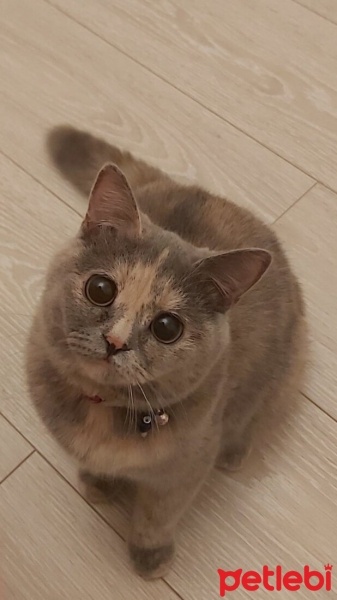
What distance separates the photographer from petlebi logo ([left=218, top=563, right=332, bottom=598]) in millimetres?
1021

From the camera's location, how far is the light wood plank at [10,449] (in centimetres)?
107

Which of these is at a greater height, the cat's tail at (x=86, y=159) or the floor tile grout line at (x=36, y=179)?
the cat's tail at (x=86, y=159)

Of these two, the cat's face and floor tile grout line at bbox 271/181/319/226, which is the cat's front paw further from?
floor tile grout line at bbox 271/181/319/226

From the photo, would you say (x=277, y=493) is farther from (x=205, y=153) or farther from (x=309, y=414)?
(x=205, y=153)

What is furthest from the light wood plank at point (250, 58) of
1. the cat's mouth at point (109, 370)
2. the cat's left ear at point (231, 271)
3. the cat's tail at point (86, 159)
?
the cat's mouth at point (109, 370)

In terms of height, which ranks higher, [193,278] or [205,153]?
[193,278]

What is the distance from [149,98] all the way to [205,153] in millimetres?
160

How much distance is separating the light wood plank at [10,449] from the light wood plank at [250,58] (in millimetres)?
689

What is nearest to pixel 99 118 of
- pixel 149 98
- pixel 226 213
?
pixel 149 98

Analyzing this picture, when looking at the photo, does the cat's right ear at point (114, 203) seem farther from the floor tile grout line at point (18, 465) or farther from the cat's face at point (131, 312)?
the floor tile grout line at point (18, 465)

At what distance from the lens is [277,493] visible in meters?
1.08

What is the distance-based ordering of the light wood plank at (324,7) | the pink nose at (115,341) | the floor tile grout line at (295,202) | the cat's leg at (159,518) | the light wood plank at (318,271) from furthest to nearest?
the light wood plank at (324,7), the floor tile grout line at (295,202), the light wood plank at (318,271), the cat's leg at (159,518), the pink nose at (115,341)

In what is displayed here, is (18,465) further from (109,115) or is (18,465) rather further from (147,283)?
(109,115)

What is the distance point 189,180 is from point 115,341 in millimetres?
672
